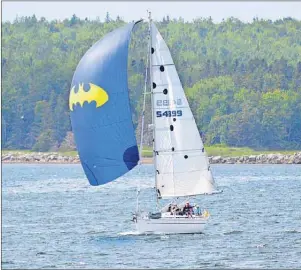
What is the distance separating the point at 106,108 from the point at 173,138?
3486mm

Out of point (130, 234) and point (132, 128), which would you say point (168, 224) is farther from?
point (132, 128)

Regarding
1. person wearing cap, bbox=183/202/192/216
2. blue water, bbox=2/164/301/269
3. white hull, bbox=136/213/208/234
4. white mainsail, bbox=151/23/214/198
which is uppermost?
white mainsail, bbox=151/23/214/198

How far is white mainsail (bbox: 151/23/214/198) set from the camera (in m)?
55.7

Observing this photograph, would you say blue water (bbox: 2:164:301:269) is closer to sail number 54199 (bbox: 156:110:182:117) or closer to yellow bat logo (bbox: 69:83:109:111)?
sail number 54199 (bbox: 156:110:182:117)

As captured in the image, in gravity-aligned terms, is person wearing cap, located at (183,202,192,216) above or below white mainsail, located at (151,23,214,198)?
below

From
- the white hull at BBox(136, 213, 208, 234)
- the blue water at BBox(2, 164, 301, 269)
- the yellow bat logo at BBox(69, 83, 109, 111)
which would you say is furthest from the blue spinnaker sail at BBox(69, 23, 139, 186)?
the blue water at BBox(2, 164, 301, 269)

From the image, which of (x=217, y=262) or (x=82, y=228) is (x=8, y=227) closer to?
(x=82, y=228)

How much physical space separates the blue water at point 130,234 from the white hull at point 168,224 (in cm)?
34

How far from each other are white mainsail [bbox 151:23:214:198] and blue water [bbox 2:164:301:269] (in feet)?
7.31

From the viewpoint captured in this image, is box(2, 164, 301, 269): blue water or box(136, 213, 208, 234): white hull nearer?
box(2, 164, 301, 269): blue water

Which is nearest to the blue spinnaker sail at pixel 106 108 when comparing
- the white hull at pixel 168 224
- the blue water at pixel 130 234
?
the white hull at pixel 168 224

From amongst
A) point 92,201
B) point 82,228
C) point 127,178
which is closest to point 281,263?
point 82,228

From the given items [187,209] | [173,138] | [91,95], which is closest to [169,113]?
[173,138]

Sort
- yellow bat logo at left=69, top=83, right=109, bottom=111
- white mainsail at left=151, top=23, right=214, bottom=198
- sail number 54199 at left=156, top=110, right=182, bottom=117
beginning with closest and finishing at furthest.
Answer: yellow bat logo at left=69, top=83, right=109, bottom=111
white mainsail at left=151, top=23, right=214, bottom=198
sail number 54199 at left=156, top=110, right=182, bottom=117
